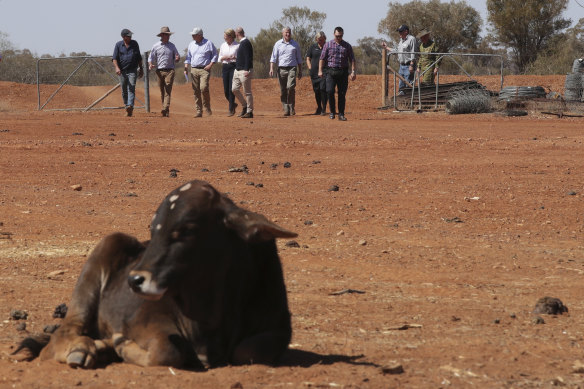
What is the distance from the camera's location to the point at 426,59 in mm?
30688

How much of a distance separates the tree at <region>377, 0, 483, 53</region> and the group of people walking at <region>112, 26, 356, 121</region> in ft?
130

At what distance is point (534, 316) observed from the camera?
7.04 m

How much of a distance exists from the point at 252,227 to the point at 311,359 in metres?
1.05

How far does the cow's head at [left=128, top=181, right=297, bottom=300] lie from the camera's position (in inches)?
183

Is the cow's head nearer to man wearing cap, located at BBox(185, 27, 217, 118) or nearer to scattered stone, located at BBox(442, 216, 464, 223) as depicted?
scattered stone, located at BBox(442, 216, 464, 223)

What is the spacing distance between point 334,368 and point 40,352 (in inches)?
65.9

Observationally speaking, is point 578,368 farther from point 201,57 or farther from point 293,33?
point 293,33

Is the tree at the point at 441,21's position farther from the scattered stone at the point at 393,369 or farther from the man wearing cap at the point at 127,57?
the scattered stone at the point at 393,369

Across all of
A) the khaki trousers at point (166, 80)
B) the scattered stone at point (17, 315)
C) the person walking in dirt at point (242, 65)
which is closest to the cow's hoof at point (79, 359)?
the scattered stone at point (17, 315)

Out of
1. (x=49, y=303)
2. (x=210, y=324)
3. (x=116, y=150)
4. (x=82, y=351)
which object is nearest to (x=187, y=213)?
(x=210, y=324)

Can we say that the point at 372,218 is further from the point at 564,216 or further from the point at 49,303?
the point at 49,303

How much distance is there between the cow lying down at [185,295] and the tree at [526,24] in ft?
178

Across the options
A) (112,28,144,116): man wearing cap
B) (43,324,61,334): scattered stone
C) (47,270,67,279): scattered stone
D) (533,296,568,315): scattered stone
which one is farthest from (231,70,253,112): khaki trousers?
(43,324,61,334): scattered stone

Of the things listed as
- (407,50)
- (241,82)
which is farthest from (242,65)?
(407,50)
